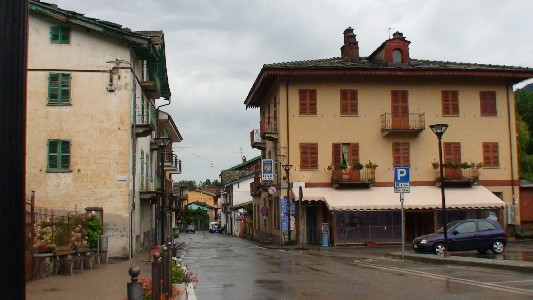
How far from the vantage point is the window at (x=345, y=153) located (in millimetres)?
36344

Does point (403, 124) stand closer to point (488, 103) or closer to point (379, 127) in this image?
point (379, 127)

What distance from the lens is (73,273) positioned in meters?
17.6

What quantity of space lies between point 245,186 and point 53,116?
5375 cm

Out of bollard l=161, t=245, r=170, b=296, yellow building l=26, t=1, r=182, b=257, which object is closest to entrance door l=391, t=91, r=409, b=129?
yellow building l=26, t=1, r=182, b=257

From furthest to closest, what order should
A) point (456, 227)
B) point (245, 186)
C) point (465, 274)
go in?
point (245, 186), point (456, 227), point (465, 274)

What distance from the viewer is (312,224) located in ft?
119

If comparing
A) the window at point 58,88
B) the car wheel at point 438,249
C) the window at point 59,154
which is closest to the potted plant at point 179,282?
the car wheel at point 438,249

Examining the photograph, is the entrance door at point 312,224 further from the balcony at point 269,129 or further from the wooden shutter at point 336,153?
the balcony at point 269,129

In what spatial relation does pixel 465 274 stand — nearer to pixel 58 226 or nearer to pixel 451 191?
pixel 58 226

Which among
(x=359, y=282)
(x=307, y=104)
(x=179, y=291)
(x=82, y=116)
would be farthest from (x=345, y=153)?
(x=179, y=291)

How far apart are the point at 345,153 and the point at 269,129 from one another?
5.13 m

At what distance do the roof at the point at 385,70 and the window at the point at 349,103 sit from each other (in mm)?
1323

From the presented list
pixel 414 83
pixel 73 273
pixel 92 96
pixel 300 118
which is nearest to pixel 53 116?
pixel 92 96

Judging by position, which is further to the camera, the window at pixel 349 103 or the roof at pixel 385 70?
the window at pixel 349 103
